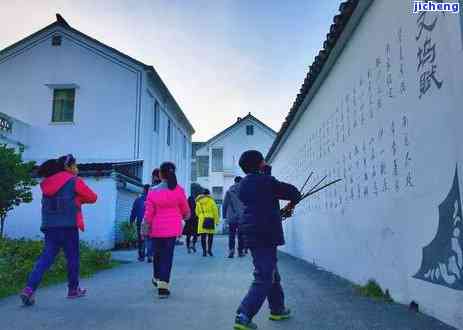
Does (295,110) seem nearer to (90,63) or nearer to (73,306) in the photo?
(73,306)

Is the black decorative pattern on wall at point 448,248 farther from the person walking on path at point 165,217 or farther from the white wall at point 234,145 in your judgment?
the white wall at point 234,145

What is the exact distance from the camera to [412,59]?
4.43 m

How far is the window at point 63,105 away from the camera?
20688 millimetres

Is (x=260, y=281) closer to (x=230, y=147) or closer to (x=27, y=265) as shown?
(x=27, y=265)

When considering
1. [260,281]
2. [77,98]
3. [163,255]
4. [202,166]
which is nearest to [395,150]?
[260,281]

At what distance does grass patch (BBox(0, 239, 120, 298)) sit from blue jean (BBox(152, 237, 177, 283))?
2.08 meters

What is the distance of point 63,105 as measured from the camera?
68.4 ft

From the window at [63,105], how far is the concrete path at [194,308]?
48.9ft

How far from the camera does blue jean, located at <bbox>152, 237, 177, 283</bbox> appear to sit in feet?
19.0

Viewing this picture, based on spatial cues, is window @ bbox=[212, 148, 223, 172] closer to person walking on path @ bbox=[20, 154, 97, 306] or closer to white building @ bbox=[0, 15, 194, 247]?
white building @ bbox=[0, 15, 194, 247]

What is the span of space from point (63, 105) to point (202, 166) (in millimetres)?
23393

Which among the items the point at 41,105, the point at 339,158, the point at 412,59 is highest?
the point at 41,105

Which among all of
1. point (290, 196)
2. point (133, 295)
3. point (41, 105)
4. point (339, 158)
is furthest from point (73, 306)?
point (41, 105)

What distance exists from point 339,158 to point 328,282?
193 cm
